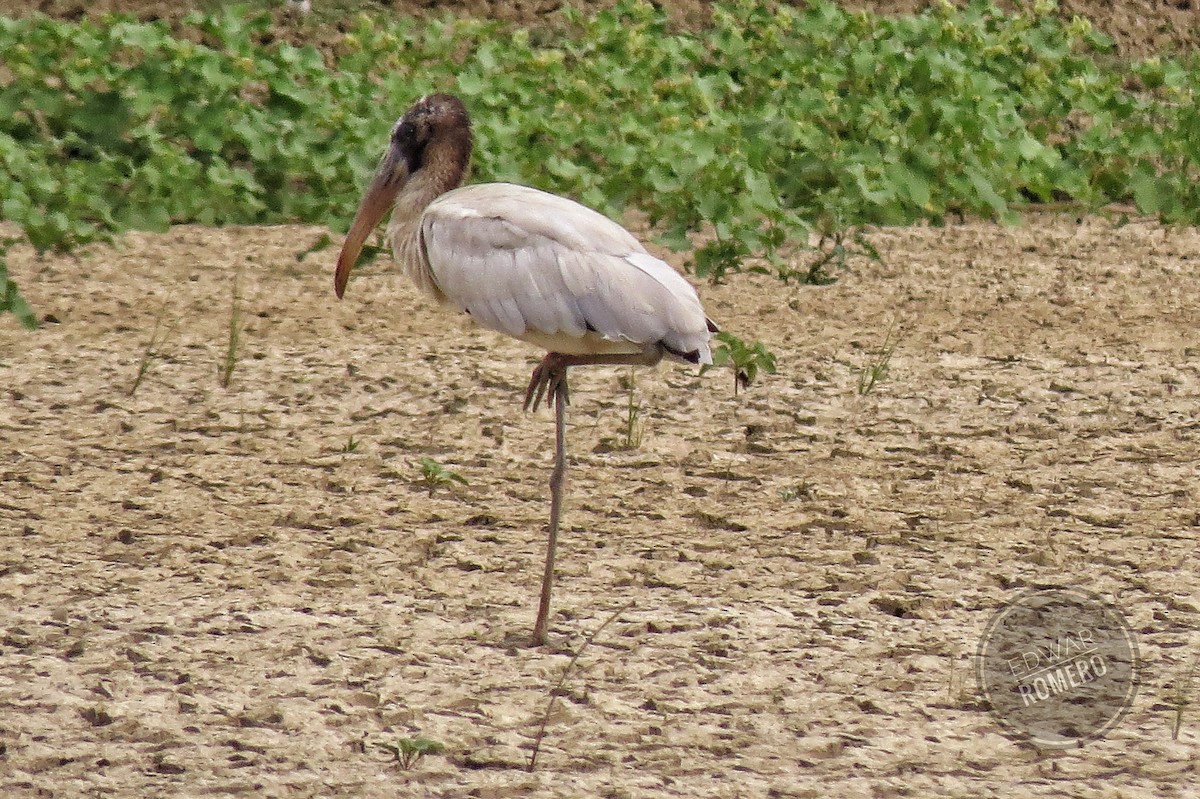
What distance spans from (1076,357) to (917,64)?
256cm

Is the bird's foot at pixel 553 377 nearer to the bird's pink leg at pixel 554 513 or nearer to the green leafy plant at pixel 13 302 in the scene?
the bird's pink leg at pixel 554 513

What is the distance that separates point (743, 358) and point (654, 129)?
241cm

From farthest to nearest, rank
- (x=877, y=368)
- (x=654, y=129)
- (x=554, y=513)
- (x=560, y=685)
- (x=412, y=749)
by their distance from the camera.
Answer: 1. (x=654, y=129)
2. (x=877, y=368)
3. (x=554, y=513)
4. (x=560, y=685)
5. (x=412, y=749)

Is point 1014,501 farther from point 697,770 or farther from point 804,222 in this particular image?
point 804,222

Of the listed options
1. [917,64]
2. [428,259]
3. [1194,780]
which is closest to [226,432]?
[428,259]

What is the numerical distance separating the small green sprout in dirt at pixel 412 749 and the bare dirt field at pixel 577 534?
0.11 feet

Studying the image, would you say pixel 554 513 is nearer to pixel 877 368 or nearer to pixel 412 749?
pixel 412 749

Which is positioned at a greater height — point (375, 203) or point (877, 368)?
point (375, 203)

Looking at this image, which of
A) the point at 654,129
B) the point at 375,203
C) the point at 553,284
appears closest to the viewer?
the point at 553,284

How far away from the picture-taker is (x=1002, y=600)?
4156mm

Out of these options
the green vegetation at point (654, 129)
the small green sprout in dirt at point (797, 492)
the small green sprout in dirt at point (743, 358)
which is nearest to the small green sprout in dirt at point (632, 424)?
the small green sprout in dirt at point (743, 358)

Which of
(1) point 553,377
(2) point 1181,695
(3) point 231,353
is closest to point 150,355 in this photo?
(3) point 231,353

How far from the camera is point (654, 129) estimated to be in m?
7.65

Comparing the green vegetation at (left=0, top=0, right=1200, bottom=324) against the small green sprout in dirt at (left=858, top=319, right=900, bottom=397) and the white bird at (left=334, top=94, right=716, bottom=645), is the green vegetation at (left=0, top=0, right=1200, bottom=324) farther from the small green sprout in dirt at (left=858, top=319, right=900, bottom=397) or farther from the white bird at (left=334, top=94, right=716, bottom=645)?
the white bird at (left=334, top=94, right=716, bottom=645)
